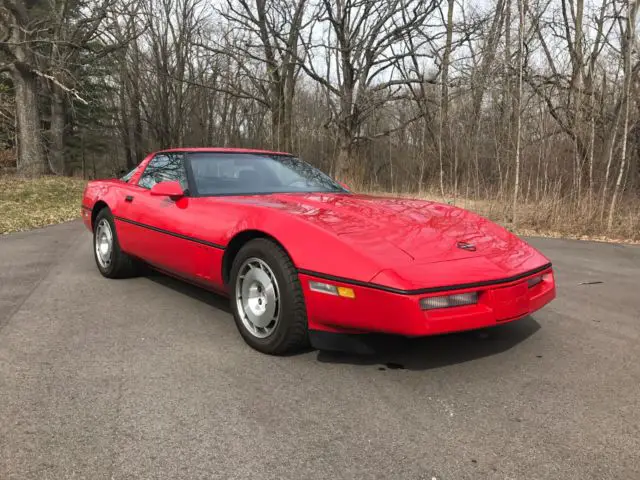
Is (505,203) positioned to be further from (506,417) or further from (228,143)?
(228,143)

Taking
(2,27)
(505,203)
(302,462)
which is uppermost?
(2,27)

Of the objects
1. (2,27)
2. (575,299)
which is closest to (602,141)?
(575,299)

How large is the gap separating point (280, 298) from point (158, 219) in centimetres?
159

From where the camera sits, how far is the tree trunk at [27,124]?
17.1 metres

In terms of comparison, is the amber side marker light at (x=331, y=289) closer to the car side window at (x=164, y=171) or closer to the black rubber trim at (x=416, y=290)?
the black rubber trim at (x=416, y=290)

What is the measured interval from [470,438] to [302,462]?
0.70 metres

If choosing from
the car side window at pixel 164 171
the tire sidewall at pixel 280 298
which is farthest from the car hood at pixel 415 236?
the car side window at pixel 164 171

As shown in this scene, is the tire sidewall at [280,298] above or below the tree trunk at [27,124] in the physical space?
below

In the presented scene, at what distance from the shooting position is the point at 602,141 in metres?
9.21

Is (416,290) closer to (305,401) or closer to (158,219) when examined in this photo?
(305,401)

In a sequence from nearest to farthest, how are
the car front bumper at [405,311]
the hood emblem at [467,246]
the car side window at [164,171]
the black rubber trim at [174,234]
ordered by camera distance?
the car front bumper at [405,311] < the hood emblem at [467,246] < the black rubber trim at [174,234] < the car side window at [164,171]

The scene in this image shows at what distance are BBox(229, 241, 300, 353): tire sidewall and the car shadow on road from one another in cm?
29

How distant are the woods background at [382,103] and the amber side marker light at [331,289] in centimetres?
701

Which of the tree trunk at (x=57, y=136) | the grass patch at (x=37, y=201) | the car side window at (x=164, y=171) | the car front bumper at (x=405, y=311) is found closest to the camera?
the car front bumper at (x=405, y=311)
